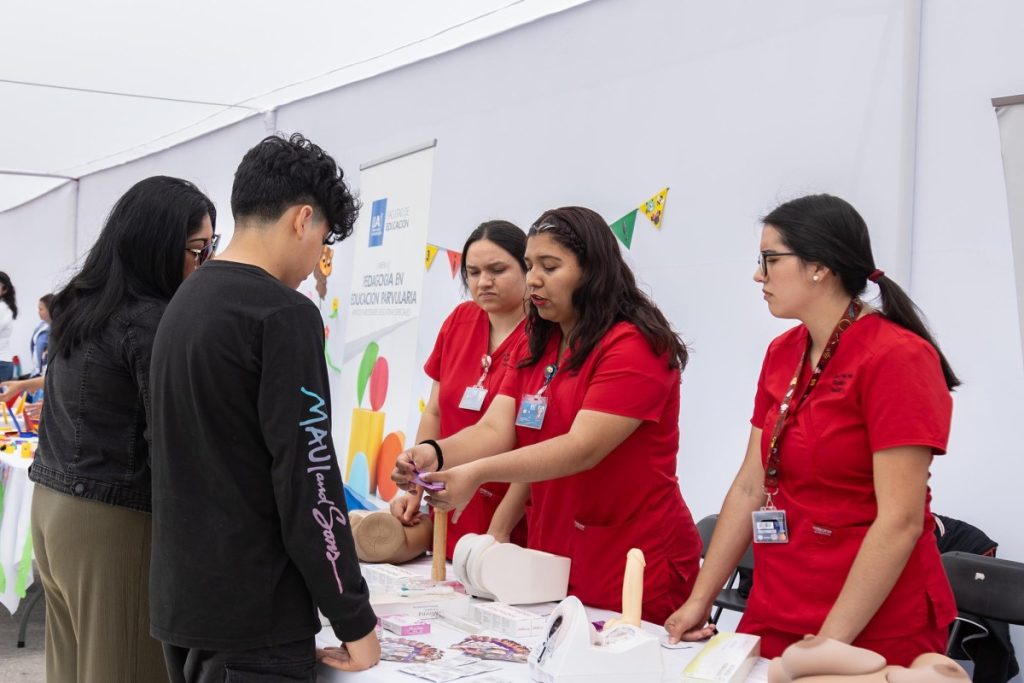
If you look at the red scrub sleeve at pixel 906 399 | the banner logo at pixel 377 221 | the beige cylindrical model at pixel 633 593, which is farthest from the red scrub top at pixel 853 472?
the banner logo at pixel 377 221

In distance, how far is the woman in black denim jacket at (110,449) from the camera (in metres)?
1.70

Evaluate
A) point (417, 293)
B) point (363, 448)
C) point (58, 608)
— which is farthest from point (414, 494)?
point (363, 448)

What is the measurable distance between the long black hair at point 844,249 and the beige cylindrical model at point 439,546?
87 cm

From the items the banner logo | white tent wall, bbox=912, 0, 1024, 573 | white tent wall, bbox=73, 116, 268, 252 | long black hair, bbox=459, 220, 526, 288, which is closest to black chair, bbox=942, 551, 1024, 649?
white tent wall, bbox=912, 0, 1024, 573

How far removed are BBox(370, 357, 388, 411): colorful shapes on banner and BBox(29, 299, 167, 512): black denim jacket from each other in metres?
3.21

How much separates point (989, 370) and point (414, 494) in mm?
1556

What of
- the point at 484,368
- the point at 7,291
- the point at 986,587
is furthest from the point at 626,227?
the point at 7,291

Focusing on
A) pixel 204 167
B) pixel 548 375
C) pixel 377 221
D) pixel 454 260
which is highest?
pixel 204 167

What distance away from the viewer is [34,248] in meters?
10.7

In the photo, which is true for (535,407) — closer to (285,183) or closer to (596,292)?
(596,292)

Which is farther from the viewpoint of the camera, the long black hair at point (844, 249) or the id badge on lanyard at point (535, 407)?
the id badge on lanyard at point (535, 407)

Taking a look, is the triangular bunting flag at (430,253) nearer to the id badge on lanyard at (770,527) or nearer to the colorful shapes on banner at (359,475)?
the colorful shapes on banner at (359,475)

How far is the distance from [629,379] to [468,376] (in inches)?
30.3

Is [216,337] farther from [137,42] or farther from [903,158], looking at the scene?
[137,42]
